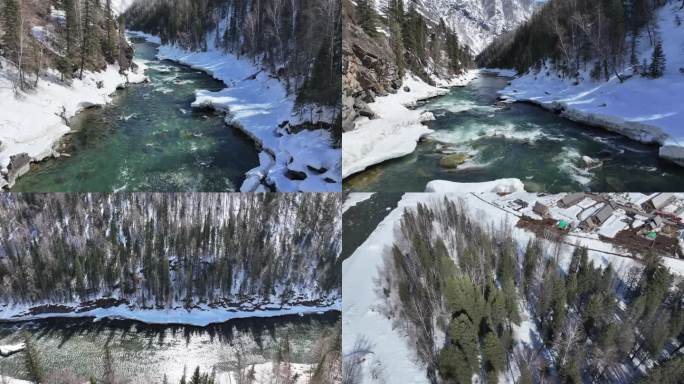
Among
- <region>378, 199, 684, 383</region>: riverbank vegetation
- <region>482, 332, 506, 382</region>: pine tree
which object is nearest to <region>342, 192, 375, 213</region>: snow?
<region>378, 199, 684, 383</region>: riverbank vegetation

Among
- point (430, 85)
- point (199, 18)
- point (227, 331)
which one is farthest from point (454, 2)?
point (227, 331)

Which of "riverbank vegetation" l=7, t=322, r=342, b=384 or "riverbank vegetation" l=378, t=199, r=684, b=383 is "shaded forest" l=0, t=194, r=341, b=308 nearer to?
"riverbank vegetation" l=7, t=322, r=342, b=384

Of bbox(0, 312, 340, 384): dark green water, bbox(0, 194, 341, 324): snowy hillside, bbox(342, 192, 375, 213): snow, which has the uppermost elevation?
bbox(342, 192, 375, 213): snow

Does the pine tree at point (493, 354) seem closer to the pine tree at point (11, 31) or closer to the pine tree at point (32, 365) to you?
the pine tree at point (32, 365)

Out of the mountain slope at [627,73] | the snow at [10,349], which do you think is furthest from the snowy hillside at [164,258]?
the mountain slope at [627,73]

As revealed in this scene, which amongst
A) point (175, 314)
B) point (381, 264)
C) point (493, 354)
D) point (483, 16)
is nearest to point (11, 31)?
point (175, 314)

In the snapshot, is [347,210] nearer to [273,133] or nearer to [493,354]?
[273,133]

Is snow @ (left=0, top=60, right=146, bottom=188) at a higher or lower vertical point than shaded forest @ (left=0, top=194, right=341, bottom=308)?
higher
